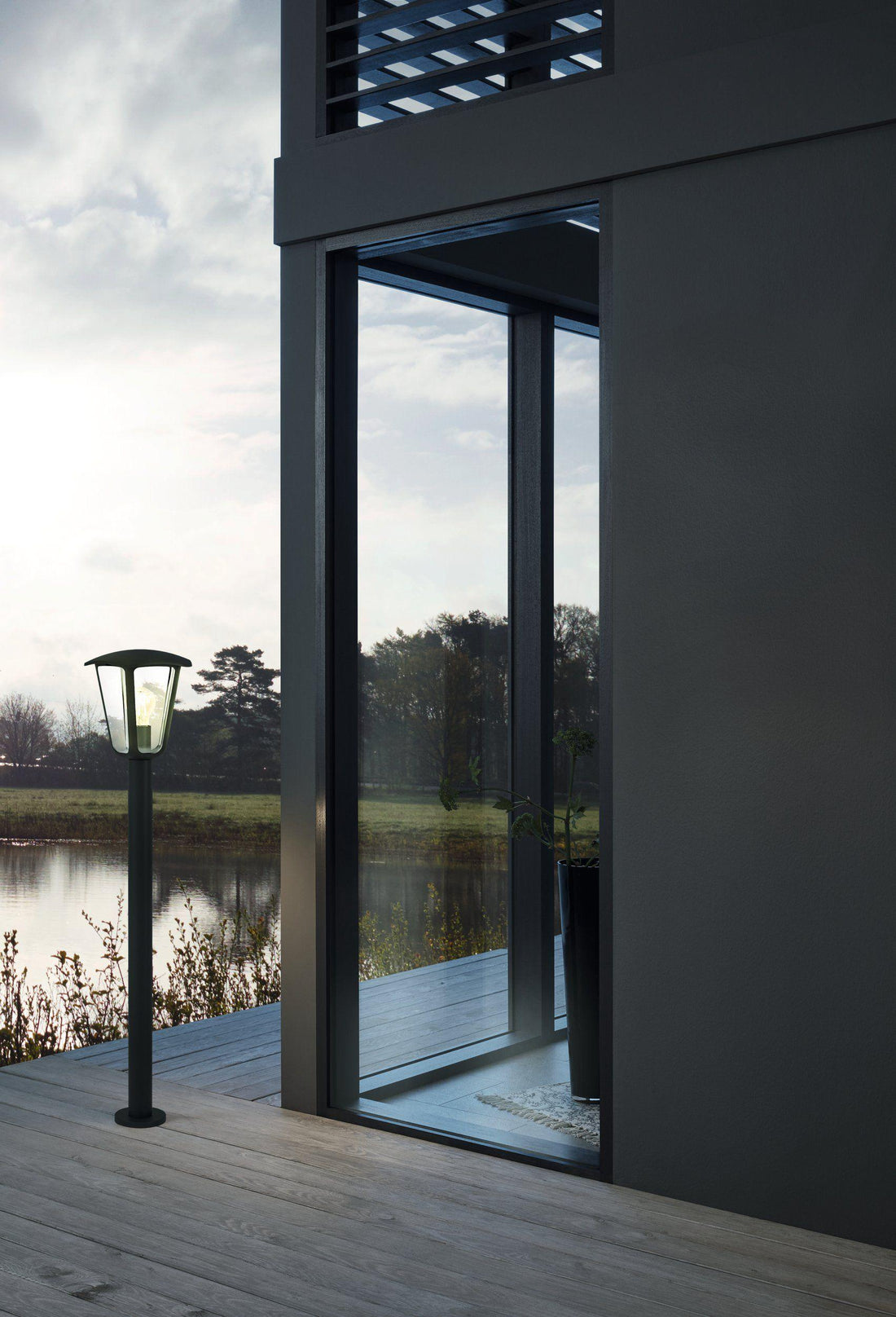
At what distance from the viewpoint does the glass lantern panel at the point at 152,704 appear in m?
3.53

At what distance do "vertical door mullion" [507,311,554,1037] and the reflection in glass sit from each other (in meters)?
0.03

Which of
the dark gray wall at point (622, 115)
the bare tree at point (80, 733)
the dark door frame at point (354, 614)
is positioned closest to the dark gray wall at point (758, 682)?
the dark gray wall at point (622, 115)

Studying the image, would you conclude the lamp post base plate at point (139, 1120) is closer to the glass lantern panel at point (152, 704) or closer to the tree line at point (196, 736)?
the glass lantern panel at point (152, 704)

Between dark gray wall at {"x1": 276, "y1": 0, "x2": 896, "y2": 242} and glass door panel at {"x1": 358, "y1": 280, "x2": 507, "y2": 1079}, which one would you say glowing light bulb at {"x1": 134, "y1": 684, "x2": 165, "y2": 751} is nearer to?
glass door panel at {"x1": 358, "y1": 280, "x2": 507, "y2": 1079}

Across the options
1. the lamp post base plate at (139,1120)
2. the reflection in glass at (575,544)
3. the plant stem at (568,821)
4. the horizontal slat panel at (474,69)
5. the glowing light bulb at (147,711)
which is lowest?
the lamp post base plate at (139,1120)

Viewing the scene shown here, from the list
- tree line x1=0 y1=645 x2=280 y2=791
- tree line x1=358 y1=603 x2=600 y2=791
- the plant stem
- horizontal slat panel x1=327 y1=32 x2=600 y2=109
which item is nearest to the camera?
horizontal slat panel x1=327 y1=32 x2=600 y2=109

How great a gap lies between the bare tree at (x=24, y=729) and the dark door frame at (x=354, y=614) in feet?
11.8

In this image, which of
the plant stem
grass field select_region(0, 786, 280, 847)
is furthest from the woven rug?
grass field select_region(0, 786, 280, 847)

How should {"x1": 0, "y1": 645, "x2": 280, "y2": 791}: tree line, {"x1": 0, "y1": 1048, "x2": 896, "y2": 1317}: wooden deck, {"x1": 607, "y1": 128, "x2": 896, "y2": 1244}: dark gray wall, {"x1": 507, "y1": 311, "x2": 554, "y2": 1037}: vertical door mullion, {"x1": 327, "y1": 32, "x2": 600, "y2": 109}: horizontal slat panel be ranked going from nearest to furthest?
1. {"x1": 0, "y1": 1048, "x2": 896, "y2": 1317}: wooden deck
2. {"x1": 607, "y1": 128, "x2": 896, "y2": 1244}: dark gray wall
3. {"x1": 327, "y1": 32, "x2": 600, "y2": 109}: horizontal slat panel
4. {"x1": 507, "y1": 311, "x2": 554, "y2": 1037}: vertical door mullion
5. {"x1": 0, "y1": 645, "x2": 280, "y2": 791}: tree line

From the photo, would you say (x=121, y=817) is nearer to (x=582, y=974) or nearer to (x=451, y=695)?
(x=451, y=695)

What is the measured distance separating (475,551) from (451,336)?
65cm

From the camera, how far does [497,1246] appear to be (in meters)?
2.65

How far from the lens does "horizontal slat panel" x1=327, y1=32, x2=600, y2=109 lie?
3248 mm

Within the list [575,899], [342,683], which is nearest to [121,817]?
[342,683]
